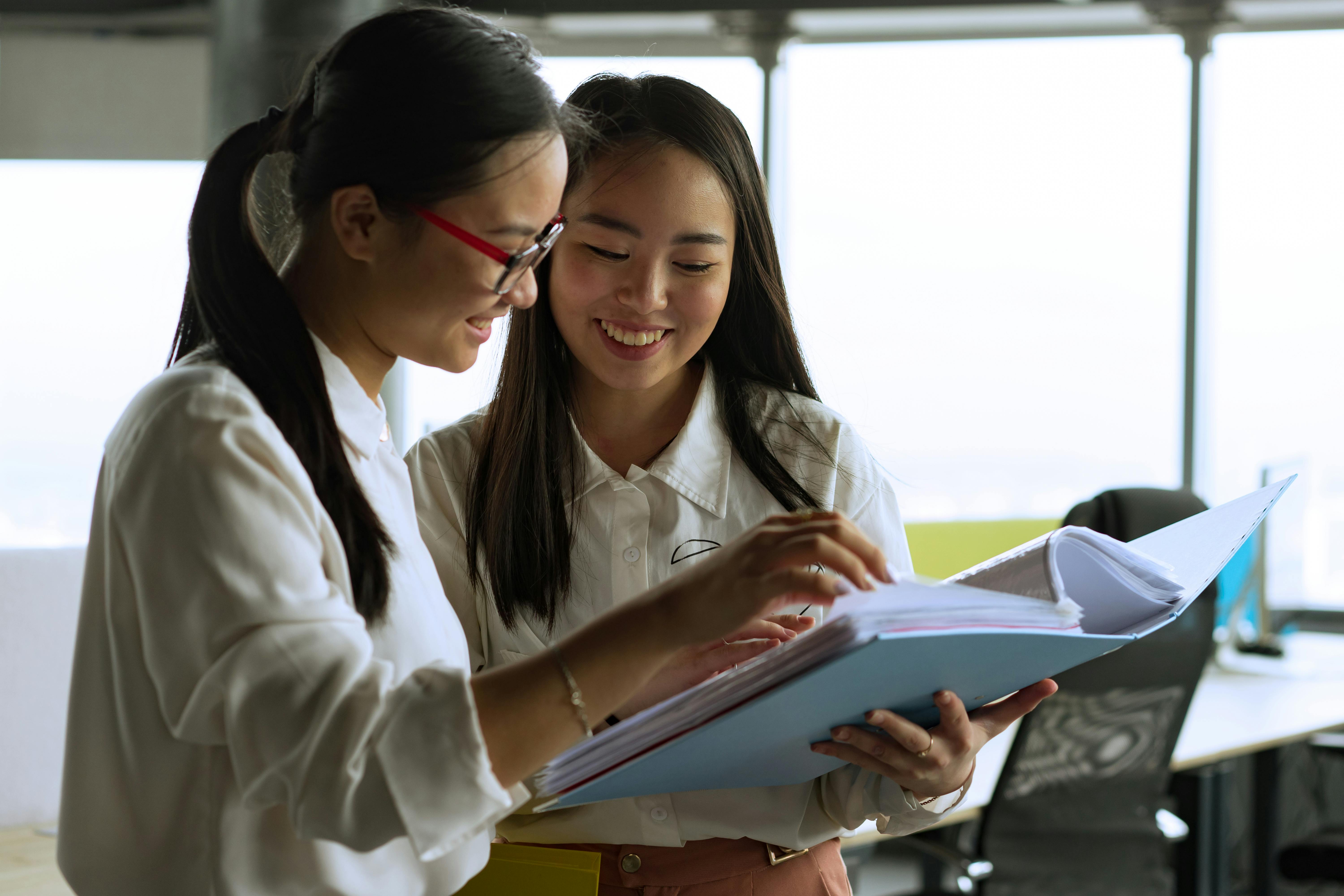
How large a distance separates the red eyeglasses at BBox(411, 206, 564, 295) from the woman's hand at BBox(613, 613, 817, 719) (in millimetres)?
393

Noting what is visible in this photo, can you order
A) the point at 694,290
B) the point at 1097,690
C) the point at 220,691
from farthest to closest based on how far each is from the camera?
the point at 1097,690 → the point at 694,290 → the point at 220,691

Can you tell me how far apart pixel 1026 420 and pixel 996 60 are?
1.44 metres

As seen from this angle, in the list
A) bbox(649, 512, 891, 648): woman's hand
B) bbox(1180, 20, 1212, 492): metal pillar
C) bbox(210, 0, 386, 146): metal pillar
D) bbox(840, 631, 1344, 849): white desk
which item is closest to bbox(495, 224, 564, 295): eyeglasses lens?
bbox(649, 512, 891, 648): woman's hand

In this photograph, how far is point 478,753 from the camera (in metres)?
0.70

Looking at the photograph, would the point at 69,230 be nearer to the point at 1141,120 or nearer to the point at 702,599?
the point at 1141,120

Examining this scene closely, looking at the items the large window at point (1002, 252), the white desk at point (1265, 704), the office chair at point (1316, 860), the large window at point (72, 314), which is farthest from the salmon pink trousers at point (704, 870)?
the large window at point (72, 314)

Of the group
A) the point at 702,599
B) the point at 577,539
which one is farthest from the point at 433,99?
the point at 577,539

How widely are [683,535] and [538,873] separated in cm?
39

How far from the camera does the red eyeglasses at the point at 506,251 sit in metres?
0.84

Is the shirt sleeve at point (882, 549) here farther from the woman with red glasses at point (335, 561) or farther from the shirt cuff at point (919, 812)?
the woman with red glasses at point (335, 561)

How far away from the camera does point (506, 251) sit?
2.85ft

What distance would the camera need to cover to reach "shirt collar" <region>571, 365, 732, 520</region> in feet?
4.16

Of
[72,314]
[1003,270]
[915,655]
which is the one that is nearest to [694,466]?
[915,655]

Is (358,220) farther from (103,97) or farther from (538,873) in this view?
(103,97)
